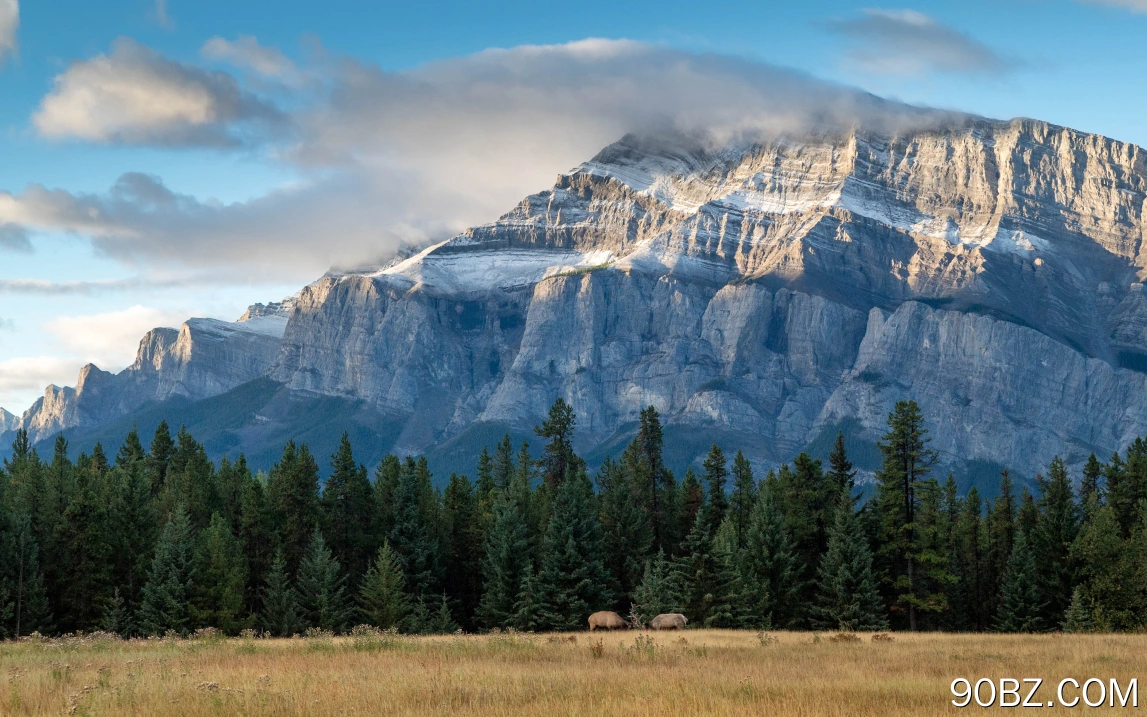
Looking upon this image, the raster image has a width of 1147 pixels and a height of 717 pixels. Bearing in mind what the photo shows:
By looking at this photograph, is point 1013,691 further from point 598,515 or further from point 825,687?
point 598,515

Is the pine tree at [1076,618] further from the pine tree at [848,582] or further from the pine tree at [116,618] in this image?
the pine tree at [116,618]

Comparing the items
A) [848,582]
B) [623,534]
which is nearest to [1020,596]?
[848,582]

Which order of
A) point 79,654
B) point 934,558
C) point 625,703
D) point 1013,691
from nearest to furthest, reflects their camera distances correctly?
point 625,703 → point 1013,691 → point 79,654 → point 934,558

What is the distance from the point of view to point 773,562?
268 ft

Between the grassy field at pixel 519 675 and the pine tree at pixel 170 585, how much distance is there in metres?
31.7

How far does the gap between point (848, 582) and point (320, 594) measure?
35188 millimetres

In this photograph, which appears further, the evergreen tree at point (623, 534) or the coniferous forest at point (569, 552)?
the evergreen tree at point (623, 534)

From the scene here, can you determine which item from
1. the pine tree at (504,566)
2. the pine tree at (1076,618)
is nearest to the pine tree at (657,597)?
the pine tree at (504,566)

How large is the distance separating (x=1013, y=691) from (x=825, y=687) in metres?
4.22

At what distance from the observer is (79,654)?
3412 centimetres

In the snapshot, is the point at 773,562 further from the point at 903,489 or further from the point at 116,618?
the point at 116,618

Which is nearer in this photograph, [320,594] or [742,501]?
[320,594]

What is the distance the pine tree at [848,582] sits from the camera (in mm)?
76188

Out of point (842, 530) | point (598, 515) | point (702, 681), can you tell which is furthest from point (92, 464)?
point (702, 681)
